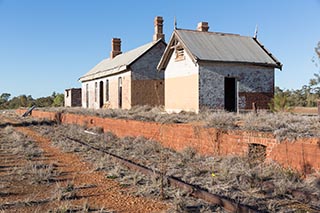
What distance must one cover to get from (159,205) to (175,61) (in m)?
16.2

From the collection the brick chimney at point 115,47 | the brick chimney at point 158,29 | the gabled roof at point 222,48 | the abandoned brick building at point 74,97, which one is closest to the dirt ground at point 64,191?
the gabled roof at point 222,48

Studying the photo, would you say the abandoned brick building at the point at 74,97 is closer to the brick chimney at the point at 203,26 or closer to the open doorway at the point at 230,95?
the brick chimney at the point at 203,26

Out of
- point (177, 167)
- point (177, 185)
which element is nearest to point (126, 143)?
point (177, 167)

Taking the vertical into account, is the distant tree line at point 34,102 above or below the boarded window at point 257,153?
above

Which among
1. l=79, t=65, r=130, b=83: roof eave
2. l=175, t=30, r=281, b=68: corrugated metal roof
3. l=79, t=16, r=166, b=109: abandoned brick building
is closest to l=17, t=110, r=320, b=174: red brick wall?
l=175, t=30, r=281, b=68: corrugated metal roof

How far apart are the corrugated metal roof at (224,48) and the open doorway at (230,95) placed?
1426 mm

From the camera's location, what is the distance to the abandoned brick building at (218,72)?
1836 centimetres

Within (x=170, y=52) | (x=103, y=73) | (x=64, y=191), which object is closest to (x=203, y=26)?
(x=170, y=52)

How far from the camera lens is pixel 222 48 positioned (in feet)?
65.1

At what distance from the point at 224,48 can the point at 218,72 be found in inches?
85.1

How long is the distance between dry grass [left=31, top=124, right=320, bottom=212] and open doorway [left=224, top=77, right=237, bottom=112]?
10.1 m

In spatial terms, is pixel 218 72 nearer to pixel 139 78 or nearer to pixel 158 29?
pixel 139 78

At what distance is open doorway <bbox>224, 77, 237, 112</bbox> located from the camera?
19375 mm

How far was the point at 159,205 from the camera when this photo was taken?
541 cm
